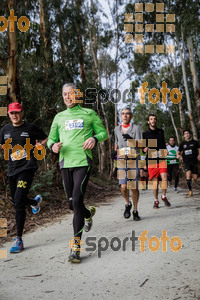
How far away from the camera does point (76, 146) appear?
13.3ft

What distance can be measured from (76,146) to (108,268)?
1.46 m

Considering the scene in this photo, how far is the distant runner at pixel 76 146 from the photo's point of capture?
13.0 ft

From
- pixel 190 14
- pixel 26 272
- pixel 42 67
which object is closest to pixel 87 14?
pixel 190 14

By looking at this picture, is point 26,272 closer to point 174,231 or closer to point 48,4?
point 174,231

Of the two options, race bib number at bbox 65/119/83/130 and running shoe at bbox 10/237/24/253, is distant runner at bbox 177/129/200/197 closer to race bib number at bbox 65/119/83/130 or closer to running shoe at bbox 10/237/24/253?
race bib number at bbox 65/119/83/130

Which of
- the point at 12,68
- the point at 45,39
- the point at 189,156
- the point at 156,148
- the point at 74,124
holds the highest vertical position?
the point at 45,39

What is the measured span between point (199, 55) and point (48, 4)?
18.5m

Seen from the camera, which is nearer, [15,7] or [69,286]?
[69,286]

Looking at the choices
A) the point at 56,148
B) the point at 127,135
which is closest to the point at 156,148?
the point at 127,135

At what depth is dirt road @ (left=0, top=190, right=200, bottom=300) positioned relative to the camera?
2.90m

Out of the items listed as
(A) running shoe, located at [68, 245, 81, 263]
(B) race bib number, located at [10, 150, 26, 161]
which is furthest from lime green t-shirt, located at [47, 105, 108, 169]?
(A) running shoe, located at [68, 245, 81, 263]

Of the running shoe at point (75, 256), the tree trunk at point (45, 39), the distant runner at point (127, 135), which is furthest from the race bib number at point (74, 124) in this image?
the tree trunk at point (45, 39)

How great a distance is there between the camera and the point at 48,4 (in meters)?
11.2

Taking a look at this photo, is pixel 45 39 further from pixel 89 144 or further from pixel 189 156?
pixel 89 144
